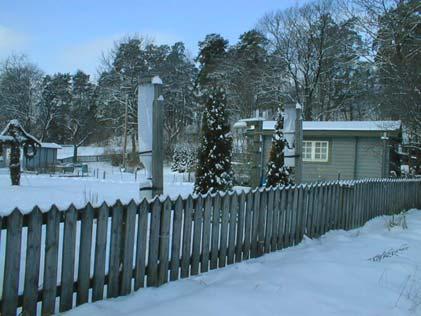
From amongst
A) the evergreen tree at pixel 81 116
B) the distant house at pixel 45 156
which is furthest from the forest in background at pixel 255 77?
the distant house at pixel 45 156

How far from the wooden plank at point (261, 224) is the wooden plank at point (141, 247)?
2.42 m

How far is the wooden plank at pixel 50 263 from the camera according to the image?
395cm

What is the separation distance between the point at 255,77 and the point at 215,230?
39784mm

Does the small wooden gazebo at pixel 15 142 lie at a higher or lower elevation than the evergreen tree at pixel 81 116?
lower

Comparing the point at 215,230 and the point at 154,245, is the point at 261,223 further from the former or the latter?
the point at 154,245

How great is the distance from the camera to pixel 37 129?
5791 cm

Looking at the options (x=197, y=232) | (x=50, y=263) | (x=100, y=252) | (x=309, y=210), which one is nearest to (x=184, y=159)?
(x=309, y=210)

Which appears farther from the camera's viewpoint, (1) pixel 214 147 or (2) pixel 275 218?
(1) pixel 214 147

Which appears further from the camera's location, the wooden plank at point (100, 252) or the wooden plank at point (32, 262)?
the wooden plank at point (100, 252)

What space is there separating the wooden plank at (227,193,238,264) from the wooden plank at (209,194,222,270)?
0.30 metres

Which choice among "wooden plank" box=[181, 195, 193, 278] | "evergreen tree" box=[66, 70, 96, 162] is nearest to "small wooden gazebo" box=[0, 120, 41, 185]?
"wooden plank" box=[181, 195, 193, 278]

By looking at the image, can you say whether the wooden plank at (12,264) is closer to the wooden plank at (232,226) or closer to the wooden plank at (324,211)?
the wooden plank at (232,226)

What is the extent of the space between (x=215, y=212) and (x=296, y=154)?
13.7 ft

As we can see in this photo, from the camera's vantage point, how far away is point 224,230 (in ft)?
20.1
